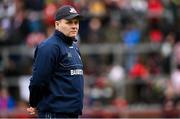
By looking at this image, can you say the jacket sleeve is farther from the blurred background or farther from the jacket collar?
the blurred background

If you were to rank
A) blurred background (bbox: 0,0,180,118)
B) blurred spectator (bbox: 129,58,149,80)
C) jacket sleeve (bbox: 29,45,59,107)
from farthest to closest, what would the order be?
blurred spectator (bbox: 129,58,149,80) < blurred background (bbox: 0,0,180,118) < jacket sleeve (bbox: 29,45,59,107)

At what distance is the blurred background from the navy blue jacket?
28.5ft

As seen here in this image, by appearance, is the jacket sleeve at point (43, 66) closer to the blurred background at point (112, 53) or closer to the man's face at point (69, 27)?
the man's face at point (69, 27)

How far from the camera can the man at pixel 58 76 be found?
24.8 ft

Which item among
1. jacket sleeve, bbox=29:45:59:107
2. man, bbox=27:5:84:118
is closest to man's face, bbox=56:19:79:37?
man, bbox=27:5:84:118

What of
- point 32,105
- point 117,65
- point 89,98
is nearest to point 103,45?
point 117,65

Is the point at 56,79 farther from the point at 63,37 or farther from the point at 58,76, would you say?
the point at 63,37

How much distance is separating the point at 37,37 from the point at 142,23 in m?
3.00

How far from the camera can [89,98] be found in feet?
56.2

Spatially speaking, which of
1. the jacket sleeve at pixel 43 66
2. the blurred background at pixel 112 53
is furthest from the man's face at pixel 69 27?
the blurred background at pixel 112 53

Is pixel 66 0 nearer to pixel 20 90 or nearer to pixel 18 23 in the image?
pixel 18 23

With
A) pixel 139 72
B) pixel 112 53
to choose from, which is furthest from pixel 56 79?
pixel 112 53

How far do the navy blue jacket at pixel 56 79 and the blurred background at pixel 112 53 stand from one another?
8.69 metres

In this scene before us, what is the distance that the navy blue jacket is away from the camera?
755cm
